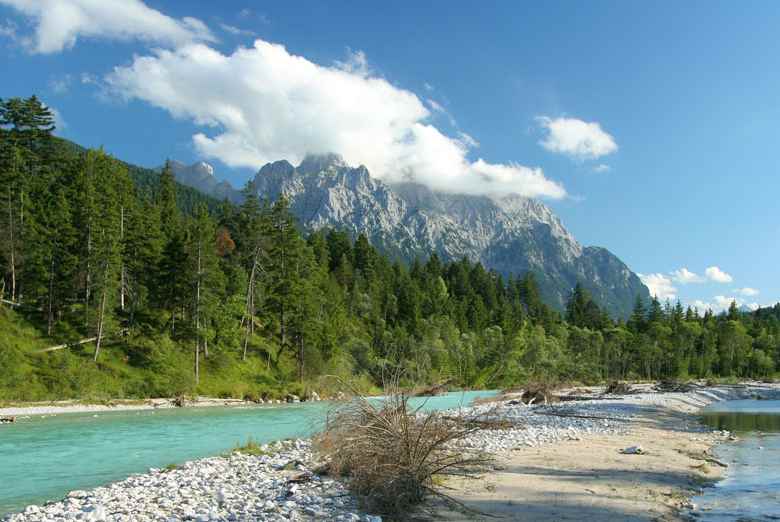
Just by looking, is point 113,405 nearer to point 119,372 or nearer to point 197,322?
point 119,372

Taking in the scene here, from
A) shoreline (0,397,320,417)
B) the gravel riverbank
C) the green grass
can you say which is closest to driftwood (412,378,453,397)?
the gravel riverbank

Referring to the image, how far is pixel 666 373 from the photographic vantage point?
355 feet

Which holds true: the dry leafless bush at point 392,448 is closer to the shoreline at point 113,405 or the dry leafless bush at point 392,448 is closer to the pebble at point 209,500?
the pebble at point 209,500

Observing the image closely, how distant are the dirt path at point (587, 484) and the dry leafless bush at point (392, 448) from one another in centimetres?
65

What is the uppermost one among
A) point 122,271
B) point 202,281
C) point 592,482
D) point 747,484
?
point 122,271

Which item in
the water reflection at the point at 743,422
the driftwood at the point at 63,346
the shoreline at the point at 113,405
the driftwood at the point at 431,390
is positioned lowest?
the shoreline at the point at 113,405

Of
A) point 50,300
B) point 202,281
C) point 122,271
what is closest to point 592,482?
point 202,281

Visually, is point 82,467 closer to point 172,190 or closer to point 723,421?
point 723,421

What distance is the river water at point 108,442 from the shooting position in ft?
45.2

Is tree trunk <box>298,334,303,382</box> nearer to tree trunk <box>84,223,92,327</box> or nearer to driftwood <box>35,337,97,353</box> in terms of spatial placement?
driftwood <box>35,337,97,353</box>

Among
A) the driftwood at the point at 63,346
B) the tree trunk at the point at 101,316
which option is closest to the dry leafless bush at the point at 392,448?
the driftwood at the point at 63,346

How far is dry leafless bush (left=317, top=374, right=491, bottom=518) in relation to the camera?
9.66 m

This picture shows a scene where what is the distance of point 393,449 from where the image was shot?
9.77m

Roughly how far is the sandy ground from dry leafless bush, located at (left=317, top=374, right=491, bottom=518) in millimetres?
622
